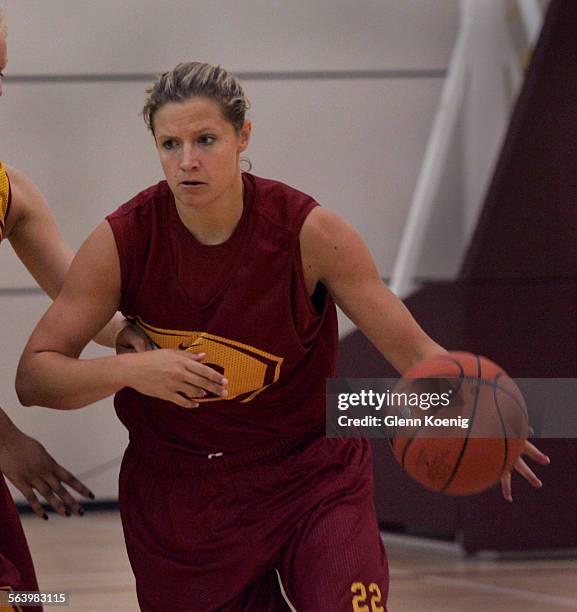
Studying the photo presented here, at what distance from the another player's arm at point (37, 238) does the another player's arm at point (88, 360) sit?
23 centimetres

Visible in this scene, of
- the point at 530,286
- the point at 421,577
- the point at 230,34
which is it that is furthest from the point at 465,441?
the point at 230,34

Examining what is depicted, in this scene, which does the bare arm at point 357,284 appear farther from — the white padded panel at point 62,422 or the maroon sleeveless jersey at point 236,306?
the white padded panel at point 62,422

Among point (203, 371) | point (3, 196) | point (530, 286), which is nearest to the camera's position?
point (203, 371)

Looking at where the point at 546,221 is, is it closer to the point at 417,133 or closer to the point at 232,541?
the point at 417,133

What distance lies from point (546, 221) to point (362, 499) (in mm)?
2471

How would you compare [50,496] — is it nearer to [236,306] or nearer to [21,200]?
[236,306]

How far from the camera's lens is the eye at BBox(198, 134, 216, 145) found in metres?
→ 2.29

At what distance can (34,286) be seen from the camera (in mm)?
6301

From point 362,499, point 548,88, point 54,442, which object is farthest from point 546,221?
point 54,442

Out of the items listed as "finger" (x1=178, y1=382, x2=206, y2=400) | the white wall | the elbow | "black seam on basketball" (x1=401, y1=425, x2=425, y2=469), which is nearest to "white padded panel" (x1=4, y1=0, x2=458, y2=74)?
the white wall

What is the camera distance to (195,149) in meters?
2.27

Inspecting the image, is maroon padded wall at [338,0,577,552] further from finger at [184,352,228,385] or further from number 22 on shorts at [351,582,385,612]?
finger at [184,352,228,385]

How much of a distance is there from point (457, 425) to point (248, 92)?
4.41 meters

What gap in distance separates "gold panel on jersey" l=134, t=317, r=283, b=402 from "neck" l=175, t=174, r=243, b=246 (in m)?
0.19
